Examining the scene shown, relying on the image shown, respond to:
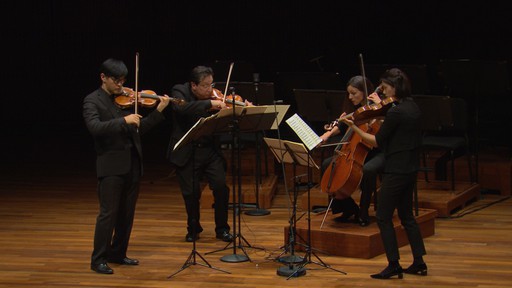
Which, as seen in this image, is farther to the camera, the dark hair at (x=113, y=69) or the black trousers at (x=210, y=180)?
the black trousers at (x=210, y=180)

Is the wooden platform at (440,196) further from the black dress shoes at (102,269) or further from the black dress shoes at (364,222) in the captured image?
the black dress shoes at (102,269)

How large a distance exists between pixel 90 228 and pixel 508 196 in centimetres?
401

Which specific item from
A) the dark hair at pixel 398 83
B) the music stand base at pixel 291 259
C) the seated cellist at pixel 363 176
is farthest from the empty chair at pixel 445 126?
the music stand base at pixel 291 259

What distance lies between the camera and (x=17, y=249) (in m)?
6.76

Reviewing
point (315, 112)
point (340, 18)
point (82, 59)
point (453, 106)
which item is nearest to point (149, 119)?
point (315, 112)

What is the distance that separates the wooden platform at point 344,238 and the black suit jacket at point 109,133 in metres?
1.37

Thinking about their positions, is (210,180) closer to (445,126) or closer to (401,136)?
(401,136)

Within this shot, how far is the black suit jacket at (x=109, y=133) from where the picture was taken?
5.87 meters

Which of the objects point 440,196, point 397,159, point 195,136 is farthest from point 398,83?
point 440,196

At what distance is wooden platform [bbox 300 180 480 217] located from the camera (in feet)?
25.4

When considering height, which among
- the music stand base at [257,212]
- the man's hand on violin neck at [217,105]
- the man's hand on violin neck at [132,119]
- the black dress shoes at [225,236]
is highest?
the man's hand on violin neck at [217,105]

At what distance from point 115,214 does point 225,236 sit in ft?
3.81

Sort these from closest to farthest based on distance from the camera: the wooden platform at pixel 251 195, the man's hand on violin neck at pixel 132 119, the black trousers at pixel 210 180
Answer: the man's hand on violin neck at pixel 132 119 < the black trousers at pixel 210 180 < the wooden platform at pixel 251 195

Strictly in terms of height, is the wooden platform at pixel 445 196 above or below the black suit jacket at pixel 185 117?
below
